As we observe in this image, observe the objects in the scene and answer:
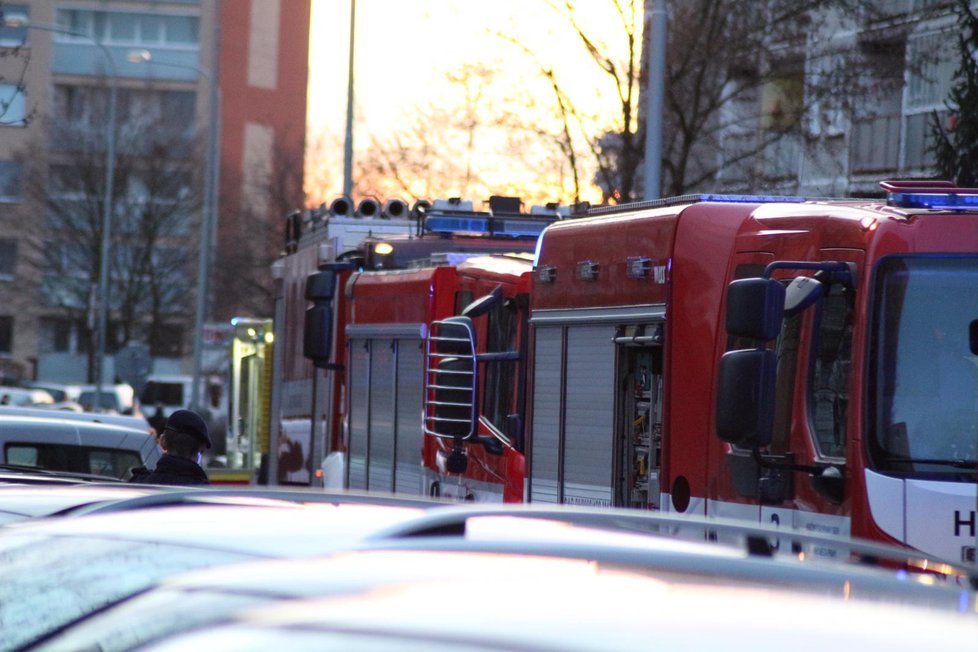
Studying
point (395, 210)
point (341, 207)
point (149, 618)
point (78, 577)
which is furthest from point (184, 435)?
point (395, 210)

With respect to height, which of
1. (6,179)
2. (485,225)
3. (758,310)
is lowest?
(758,310)

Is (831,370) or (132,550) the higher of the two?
(831,370)

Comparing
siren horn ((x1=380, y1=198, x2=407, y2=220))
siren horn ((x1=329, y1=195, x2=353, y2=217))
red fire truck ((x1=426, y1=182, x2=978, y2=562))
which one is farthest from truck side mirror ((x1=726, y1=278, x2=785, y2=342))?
siren horn ((x1=380, y1=198, x2=407, y2=220))

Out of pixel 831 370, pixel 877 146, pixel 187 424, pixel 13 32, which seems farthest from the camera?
pixel 13 32

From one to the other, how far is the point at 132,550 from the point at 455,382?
26.8 feet

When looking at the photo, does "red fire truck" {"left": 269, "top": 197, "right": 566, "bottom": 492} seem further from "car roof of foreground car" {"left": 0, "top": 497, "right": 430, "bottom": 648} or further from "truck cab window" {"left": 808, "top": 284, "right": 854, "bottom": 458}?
"car roof of foreground car" {"left": 0, "top": 497, "right": 430, "bottom": 648}

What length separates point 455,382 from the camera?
1161cm

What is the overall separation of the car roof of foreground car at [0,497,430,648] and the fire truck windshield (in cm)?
451

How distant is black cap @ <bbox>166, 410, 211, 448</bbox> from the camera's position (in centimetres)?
972

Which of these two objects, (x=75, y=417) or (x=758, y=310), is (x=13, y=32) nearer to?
(x=75, y=417)

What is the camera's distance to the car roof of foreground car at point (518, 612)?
2098mm

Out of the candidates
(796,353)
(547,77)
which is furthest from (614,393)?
(547,77)

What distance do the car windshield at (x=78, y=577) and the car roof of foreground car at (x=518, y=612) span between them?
649 mm

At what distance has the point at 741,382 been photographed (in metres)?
7.67
